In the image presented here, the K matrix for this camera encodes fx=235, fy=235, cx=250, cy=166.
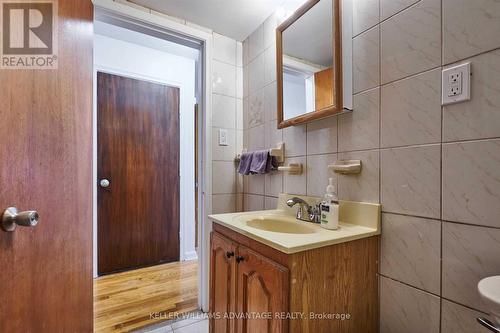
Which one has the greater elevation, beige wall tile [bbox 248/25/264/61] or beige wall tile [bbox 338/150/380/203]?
beige wall tile [bbox 248/25/264/61]

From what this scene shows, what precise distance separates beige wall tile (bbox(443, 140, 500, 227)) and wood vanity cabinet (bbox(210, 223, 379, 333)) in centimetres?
29

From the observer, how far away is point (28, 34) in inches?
31.0

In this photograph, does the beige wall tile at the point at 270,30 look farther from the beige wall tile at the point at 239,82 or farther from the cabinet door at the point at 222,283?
the cabinet door at the point at 222,283

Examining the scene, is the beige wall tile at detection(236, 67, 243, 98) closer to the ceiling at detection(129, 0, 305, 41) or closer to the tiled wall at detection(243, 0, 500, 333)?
the ceiling at detection(129, 0, 305, 41)

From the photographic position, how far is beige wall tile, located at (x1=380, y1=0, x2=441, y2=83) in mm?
759

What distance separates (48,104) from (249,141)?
1188 millimetres

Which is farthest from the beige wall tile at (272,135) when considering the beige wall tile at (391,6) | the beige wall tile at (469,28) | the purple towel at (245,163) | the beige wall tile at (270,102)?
the beige wall tile at (469,28)

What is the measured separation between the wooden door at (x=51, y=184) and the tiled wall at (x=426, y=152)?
1.15m

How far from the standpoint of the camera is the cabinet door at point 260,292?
733 millimetres

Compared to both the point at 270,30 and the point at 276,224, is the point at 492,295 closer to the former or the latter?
the point at 276,224

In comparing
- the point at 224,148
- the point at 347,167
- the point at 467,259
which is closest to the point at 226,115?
the point at 224,148

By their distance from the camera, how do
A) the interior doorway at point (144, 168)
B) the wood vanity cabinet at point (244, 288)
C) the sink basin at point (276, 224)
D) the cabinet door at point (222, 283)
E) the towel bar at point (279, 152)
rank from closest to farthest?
the wood vanity cabinet at point (244, 288) → the cabinet door at point (222, 283) → the sink basin at point (276, 224) → the towel bar at point (279, 152) → the interior doorway at point (144, 168)

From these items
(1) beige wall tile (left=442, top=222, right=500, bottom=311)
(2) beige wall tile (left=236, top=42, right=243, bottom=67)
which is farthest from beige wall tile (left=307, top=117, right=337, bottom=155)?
(2) beige wall tile (left=236, top=42, right=243, bottom=67)

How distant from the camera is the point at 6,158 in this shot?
26.3 inches
